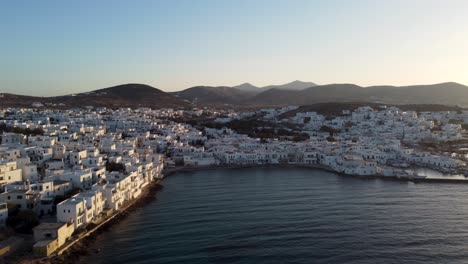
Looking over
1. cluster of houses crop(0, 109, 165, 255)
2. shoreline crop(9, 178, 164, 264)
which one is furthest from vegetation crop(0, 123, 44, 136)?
shoreline crop(9, 178, 164, 264)

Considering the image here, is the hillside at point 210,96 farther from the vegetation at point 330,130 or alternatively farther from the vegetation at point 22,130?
the vegetation at point 22,130

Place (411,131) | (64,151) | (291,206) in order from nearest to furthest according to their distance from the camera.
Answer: (291,206), (64,151), (411,131)

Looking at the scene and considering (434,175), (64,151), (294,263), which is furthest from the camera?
(434,175)

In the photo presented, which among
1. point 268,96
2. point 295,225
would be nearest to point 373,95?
point 268,96

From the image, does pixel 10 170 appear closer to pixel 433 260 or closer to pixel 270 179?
pixel 270 179

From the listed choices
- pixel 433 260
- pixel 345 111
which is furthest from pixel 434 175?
pixel 345 111

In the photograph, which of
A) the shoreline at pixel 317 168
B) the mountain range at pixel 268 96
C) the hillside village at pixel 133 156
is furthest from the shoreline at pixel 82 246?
the mountain range at pixel 268 96
